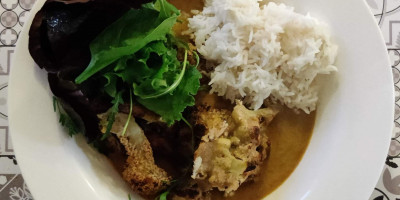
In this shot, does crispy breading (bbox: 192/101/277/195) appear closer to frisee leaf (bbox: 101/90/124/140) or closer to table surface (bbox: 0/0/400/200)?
frisee leaf (bbox: 101/90/124/140)

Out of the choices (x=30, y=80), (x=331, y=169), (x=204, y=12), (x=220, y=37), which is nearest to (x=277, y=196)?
(x=331, y=169)

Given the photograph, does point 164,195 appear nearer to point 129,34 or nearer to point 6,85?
point 129,34

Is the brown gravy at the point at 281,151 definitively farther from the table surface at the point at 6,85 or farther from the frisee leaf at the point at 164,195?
the table surface at the point at 6,85

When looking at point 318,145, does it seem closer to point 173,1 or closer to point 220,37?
point 220,37

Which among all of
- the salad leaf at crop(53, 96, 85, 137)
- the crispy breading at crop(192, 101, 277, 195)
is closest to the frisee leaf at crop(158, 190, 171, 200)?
the crispy breading at crop(192, 101, 277, 195)

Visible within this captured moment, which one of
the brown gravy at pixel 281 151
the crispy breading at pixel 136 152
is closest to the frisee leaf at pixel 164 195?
the crispy breading at pixel 136 152

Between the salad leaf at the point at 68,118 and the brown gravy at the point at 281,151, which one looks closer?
the salad leaf at the point at 68,118
